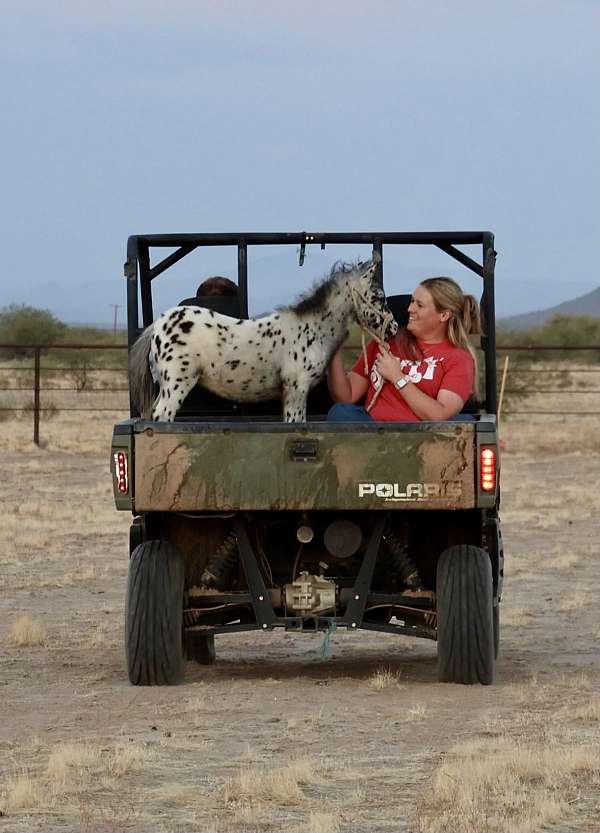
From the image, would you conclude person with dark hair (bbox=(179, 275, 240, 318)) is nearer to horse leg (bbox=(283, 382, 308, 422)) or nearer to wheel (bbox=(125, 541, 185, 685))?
horse leg (bbox=(283, 382, 308, 422))

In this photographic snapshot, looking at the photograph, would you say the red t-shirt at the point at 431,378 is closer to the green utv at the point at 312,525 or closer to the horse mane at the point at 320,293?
the green utv at the point at 312,525

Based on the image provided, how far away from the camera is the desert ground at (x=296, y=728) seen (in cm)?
595

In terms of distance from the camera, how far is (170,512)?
888cm

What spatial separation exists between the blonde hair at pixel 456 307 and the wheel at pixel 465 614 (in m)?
0.89

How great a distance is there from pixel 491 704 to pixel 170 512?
1851 millimetres

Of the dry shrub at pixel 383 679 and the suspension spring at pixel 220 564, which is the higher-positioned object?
the suspension spring at pixel 220 564

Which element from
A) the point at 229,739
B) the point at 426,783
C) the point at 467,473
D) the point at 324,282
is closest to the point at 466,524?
the point at 467,473

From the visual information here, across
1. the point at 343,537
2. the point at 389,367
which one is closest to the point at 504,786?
the point at 343,537

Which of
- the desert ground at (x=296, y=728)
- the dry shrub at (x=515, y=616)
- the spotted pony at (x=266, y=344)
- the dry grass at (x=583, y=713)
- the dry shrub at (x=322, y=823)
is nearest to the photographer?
the dry shrub at (x=322, y=823)

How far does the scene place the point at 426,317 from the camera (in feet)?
29.1

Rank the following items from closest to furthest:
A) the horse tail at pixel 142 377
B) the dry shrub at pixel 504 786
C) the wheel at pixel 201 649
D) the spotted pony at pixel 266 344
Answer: the dry shrub at pixel 504 786
the spotted pony at pixel 266 344
the horse tail at pixel 142 377
the wheel at pixel 201 649

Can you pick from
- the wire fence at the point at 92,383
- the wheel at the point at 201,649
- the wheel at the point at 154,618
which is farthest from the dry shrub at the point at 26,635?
the wire fence at the point at 92,383

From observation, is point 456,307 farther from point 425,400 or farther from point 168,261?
point 168,261

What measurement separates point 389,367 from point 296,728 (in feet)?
6.46
